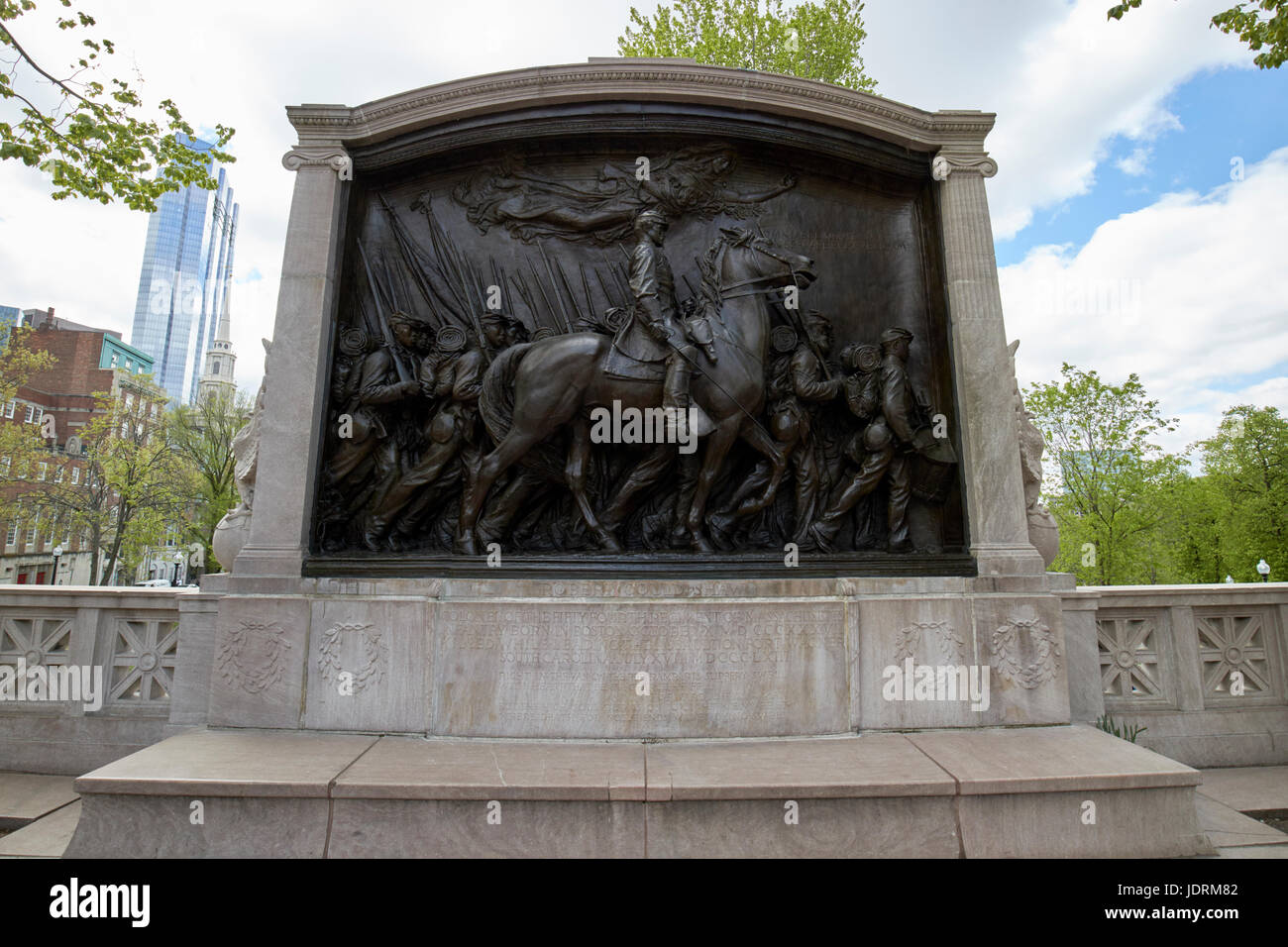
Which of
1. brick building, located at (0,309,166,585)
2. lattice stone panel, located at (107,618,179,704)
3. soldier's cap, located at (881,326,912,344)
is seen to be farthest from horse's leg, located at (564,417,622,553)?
brick building, located at (0,309,166,585)

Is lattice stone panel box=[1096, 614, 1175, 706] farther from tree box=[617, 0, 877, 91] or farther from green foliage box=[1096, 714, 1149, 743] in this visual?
tree box=[617, 0, 877, 91]

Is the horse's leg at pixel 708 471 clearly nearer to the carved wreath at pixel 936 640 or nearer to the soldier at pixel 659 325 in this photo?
the soldier at pixel 659 325

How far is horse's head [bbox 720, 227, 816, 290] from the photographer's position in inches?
289

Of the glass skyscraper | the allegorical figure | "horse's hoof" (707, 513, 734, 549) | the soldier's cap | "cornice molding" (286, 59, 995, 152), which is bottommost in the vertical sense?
"horse's hoof" (707, 513, 734, 549)

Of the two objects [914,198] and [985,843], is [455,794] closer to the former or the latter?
[985,843]

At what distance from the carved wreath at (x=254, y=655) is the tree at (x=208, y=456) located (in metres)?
31.0

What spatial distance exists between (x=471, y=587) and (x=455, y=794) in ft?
6.81

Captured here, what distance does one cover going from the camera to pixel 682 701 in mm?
5988

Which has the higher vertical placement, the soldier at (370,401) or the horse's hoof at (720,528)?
the soldier at (370,401)

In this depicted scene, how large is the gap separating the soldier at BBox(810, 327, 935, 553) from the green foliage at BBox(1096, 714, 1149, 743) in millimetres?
2514

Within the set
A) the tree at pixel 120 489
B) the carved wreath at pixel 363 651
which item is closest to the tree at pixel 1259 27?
the carved wreath at pixel 363 651

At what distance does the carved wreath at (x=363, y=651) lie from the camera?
6.09 m
